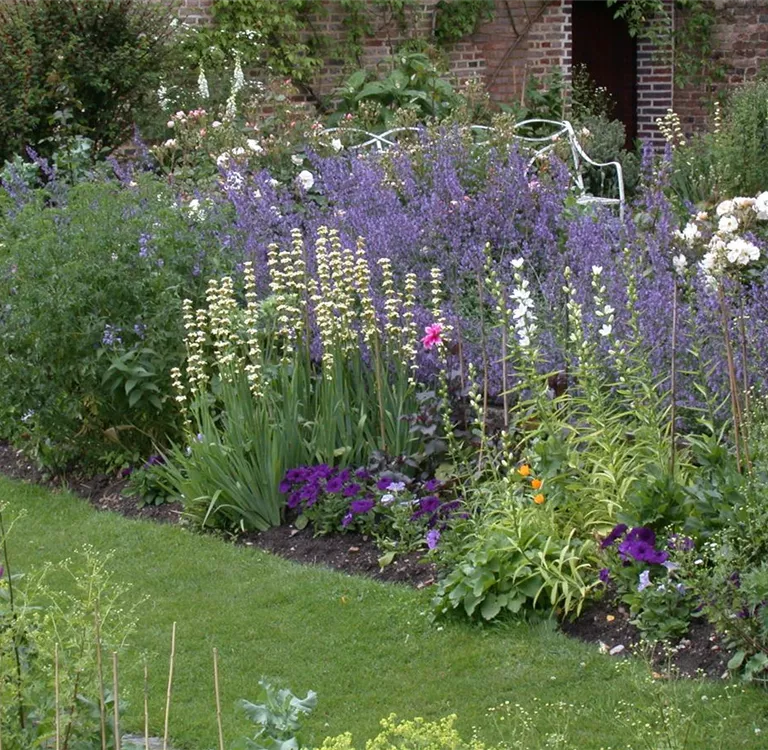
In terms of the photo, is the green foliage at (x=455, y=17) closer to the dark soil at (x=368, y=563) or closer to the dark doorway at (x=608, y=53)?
the dark doorway at (x=608, y=53)

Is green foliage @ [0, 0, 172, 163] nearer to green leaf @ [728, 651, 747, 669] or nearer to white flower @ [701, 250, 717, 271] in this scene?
white flower @ [701, 250, 717, 271]

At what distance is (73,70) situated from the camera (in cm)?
1065

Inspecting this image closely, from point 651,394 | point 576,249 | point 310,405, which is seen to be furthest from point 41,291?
point 651,394

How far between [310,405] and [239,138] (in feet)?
12.7

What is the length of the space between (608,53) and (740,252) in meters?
12.2

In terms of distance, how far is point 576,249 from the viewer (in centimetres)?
622

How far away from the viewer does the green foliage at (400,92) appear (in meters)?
12.2

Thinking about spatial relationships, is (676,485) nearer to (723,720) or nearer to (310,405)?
(723,720)

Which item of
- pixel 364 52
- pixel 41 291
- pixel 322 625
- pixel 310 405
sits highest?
pixel 364 52

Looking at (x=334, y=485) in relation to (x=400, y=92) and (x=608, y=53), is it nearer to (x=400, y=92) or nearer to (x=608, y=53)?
(x=400, y=92)

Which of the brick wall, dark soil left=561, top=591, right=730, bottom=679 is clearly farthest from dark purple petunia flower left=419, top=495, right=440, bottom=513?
the brick wall

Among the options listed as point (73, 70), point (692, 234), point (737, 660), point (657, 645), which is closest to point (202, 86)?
point (73, 70)

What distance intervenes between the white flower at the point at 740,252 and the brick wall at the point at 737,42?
11.9 metres

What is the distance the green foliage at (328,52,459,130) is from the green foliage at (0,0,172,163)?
187 cm
